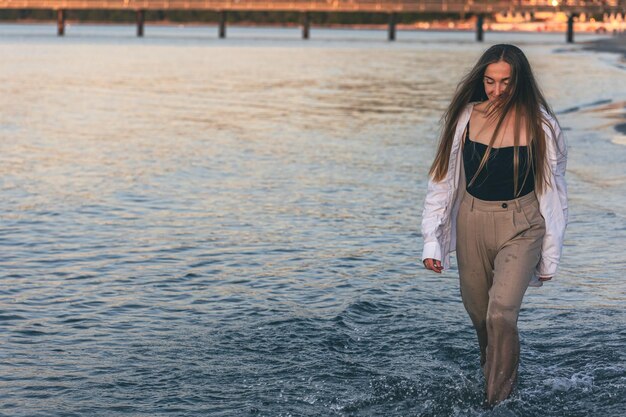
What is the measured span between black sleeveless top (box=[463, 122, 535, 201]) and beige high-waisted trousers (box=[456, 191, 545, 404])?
0.04 meters

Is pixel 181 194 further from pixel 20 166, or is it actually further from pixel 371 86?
pixel 371 86

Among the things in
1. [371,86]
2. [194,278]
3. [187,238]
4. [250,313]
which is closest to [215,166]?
[187,238]

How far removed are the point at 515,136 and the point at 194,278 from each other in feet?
16.8

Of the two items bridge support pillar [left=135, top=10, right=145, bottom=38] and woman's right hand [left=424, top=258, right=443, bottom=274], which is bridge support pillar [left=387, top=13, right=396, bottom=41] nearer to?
bridge support pillar [left=135, top=10, right=145, bottom=38]

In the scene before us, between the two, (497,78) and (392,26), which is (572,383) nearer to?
(497,78)

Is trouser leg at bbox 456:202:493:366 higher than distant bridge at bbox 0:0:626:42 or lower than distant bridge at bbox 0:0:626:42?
lower

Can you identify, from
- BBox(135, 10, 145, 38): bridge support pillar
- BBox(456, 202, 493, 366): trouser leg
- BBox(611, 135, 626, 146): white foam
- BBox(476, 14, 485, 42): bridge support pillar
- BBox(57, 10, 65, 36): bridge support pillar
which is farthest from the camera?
BBox(135, 10, 145, 38): bridge support pillar

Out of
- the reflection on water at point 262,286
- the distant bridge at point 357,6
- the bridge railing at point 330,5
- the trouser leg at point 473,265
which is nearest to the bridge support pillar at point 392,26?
the distant bridge at point 357,6

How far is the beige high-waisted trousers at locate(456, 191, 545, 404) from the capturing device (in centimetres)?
615

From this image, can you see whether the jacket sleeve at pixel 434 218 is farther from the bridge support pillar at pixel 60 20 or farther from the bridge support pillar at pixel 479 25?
the bridge support pillar at pixel 60 20

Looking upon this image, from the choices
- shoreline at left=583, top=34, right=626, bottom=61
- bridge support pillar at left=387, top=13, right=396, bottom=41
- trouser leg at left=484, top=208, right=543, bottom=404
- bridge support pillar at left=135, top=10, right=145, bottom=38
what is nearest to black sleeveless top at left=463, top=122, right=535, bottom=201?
trouser leg at left=484, top=208, right=543, bottom=404

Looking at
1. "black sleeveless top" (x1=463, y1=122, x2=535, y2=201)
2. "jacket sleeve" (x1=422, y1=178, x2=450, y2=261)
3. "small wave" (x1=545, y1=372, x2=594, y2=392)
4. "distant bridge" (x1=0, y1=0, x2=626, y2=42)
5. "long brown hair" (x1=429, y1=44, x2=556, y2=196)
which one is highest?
"distant bridge" (x1=0, y1=0, x2=626, y2=42)

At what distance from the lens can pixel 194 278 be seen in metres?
10.6

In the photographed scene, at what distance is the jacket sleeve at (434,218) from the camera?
6.31m
